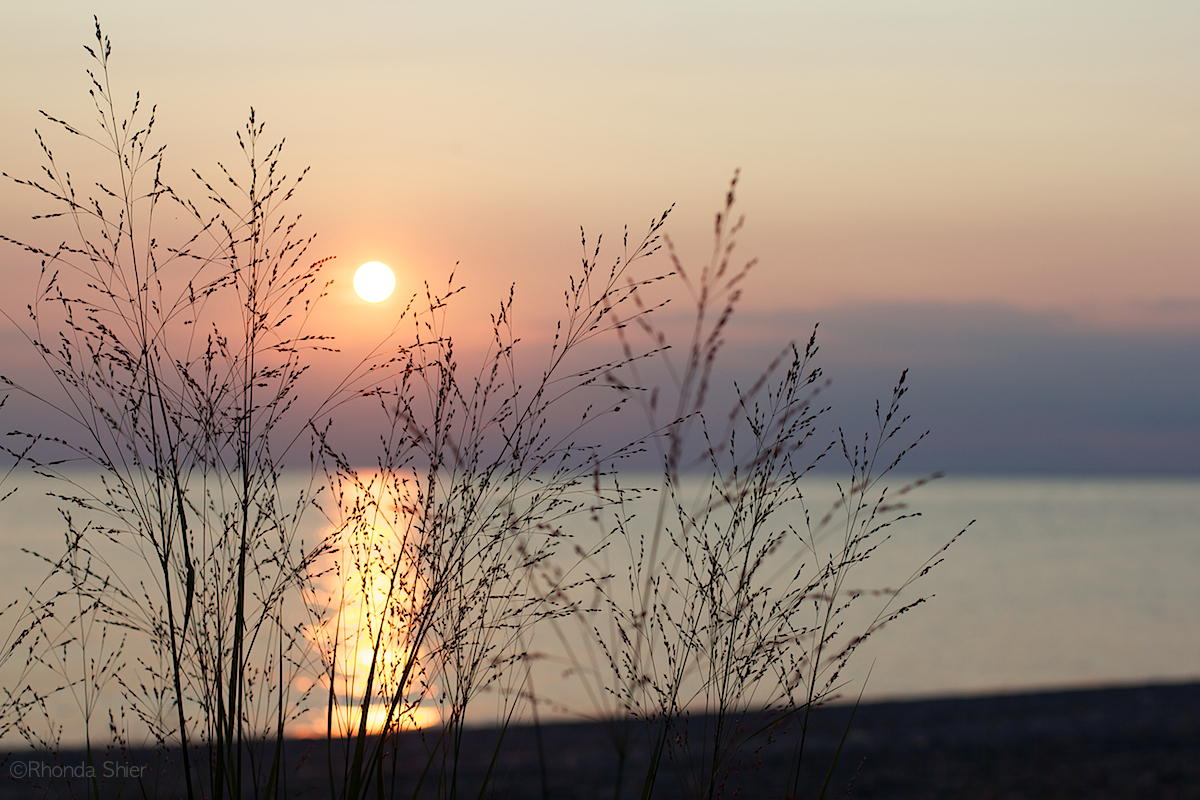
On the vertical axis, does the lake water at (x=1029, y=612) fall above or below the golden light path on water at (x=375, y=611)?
below

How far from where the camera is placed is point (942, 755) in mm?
12711

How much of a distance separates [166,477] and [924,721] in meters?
14.7

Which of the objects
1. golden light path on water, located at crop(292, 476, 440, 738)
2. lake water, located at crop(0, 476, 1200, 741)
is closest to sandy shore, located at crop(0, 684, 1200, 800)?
lake water, located at crop(0, 476, 1200, 741)

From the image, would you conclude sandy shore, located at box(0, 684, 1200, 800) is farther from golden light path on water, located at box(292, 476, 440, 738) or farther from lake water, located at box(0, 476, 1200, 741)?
golden light path on water, located at box(292, 476, 440, 738)

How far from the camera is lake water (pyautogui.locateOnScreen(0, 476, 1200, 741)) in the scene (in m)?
24.0

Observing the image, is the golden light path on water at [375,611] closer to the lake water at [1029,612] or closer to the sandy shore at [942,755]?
the sandy shore at [942,755]

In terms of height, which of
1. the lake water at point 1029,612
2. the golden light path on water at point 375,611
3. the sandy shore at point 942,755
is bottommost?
the lake water at point 1029,612

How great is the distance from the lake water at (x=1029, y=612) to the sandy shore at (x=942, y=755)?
305cm

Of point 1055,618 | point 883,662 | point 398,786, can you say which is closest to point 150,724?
point 398,786

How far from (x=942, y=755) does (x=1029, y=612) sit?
24660 millimetres

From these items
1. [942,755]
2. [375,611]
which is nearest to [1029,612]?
[942,755]

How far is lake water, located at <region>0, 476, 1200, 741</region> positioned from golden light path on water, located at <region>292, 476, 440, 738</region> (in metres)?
14.2

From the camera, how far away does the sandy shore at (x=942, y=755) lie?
34.7ft

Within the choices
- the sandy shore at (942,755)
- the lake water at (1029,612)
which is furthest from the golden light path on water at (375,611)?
the lake water at (1029,612)
